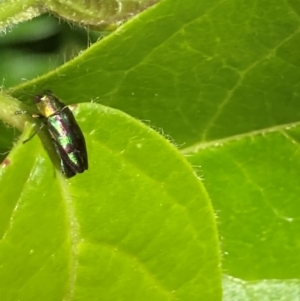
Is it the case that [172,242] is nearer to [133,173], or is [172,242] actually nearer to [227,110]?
[133,173]

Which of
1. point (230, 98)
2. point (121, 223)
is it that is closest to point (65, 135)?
point (121, 223)

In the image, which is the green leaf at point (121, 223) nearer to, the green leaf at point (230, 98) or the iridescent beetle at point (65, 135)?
the iridescent beetle at point (65, 135)

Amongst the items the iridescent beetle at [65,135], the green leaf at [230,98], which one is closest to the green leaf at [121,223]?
the iridescent beetle at [65,135]


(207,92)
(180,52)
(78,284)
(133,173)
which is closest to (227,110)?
(207,92)

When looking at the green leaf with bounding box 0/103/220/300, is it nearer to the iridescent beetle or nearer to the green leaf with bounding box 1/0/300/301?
the iridescent beetle

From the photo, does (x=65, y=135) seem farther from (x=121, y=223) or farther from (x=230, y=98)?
(x=230, y=98)
